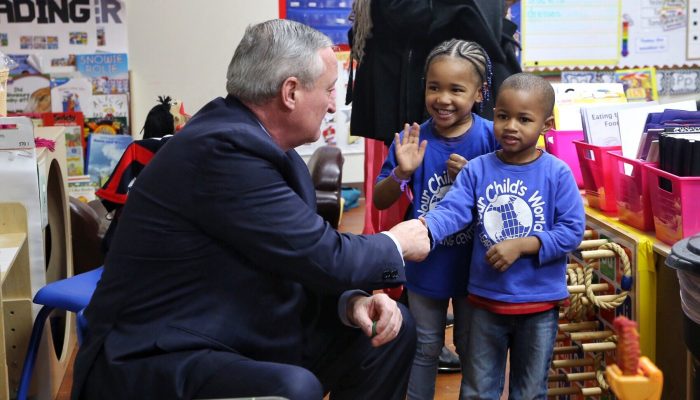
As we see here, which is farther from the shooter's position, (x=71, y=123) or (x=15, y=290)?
(x=71, y=123)

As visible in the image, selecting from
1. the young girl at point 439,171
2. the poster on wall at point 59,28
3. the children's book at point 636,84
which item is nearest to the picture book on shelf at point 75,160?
the poster on wall at point 59,28

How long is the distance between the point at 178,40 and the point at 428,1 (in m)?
3.51

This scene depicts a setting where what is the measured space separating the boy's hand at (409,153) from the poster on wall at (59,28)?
12.0ft

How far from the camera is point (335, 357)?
2.10m

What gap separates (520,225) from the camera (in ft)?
6.88

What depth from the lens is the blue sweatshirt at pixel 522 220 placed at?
6.84ft

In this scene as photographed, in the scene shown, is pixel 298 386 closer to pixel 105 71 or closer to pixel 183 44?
pixel 105 71

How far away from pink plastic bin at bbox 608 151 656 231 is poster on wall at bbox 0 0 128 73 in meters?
3.82

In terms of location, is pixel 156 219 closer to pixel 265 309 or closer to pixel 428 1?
pixel 265 309

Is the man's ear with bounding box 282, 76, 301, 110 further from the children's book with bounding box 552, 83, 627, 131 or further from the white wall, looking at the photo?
the white wall

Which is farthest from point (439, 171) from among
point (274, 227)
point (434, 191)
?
point (274, 227)

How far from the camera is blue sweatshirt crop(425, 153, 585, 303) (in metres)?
2.08

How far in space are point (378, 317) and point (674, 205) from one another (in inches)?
29.9

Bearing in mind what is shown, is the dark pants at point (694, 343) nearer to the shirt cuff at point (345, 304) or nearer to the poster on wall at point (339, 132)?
the shirt cuff at point (345, 304)
